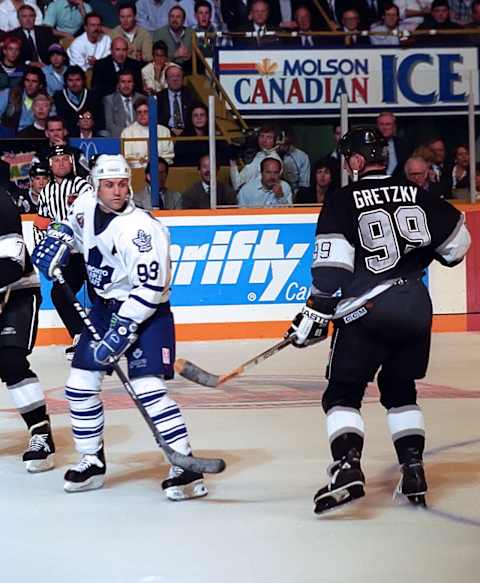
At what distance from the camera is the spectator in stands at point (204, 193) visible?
8.98 metres

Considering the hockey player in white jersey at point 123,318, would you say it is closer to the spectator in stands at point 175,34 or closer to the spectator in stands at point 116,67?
the spectator in stands at point 116,67

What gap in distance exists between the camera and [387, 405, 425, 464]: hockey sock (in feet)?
14.1

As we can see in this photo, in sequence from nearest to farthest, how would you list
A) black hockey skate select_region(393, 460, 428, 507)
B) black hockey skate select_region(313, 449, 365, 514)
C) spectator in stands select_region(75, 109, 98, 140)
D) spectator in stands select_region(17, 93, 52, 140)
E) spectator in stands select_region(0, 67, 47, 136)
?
black hockey skate select_region(313, 449, 365, 514)
black hockey skate select_region(393, 460, 428, 507)
spectator in stands select_region(75, 109, 98, 140)
spectator in stands select_region(17, 93, 52, 140)
spectator in stands select_region(0, 67, 47, 136)

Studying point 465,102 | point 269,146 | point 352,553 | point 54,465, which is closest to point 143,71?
point 269,146

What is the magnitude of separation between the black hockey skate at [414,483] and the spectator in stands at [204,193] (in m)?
4.90

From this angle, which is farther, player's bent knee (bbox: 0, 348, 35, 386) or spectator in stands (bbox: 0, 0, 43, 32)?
spectator in stands (bbox: 0, 0, 43, 32)

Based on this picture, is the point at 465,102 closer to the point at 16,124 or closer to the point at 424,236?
the point at 16,124

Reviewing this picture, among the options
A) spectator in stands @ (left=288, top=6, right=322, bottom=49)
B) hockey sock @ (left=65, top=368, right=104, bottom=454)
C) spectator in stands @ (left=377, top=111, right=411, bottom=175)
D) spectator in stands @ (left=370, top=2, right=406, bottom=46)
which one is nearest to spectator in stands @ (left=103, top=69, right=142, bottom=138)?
spectator in stands @ (left=288, top=6, right=322, bottom=49)

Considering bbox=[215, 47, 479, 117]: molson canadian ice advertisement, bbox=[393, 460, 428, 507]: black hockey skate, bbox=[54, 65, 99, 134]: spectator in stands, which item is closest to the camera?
bbox=[393, 460, 428, 507]: black hockey skate

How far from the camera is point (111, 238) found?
4.45 meters

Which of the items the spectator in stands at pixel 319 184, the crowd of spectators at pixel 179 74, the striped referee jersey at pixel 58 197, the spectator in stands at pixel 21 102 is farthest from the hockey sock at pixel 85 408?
the spectator in stands at pixel 21 102

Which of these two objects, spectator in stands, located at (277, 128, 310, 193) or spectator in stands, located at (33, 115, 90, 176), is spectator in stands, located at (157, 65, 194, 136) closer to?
spectator in stands, located at (33, 115, 90, 176)

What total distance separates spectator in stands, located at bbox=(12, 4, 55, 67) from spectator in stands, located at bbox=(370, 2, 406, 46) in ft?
9.09

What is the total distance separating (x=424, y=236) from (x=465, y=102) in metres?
5.10
